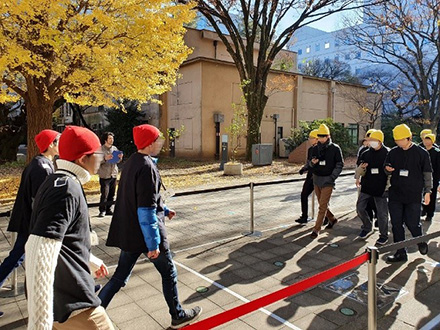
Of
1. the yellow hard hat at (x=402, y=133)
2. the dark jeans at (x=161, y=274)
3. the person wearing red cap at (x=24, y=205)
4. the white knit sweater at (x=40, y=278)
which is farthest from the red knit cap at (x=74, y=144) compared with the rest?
the yellow hard hat at (x=402, y=133)

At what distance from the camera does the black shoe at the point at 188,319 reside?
3.19 meters

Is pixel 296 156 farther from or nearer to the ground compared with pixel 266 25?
nearer to the ground

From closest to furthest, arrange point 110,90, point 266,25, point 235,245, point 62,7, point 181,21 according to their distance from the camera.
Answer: point 235,245 < point 62,7 < point 181,21 < point 110,90 < point 266,25

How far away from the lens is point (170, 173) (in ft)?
55.3

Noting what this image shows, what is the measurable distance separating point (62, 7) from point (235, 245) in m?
7.16

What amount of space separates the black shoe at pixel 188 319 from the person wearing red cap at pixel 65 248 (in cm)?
132

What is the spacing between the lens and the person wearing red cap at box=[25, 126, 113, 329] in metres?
1.64

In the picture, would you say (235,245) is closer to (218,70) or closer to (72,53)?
(72,53)

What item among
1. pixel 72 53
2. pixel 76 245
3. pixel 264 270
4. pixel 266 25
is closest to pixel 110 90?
pixel 72 53

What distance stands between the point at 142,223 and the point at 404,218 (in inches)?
158

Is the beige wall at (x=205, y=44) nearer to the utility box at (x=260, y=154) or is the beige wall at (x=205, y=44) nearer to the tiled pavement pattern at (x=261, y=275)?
the utility box at (x=260, y=154)

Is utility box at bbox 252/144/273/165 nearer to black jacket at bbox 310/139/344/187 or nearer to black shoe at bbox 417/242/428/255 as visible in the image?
black jacket at bbox 310/139/344/187

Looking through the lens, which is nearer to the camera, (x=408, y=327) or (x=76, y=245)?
(x=76, y=245)

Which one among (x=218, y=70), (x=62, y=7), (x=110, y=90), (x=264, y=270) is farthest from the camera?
(x=218, y=70)
